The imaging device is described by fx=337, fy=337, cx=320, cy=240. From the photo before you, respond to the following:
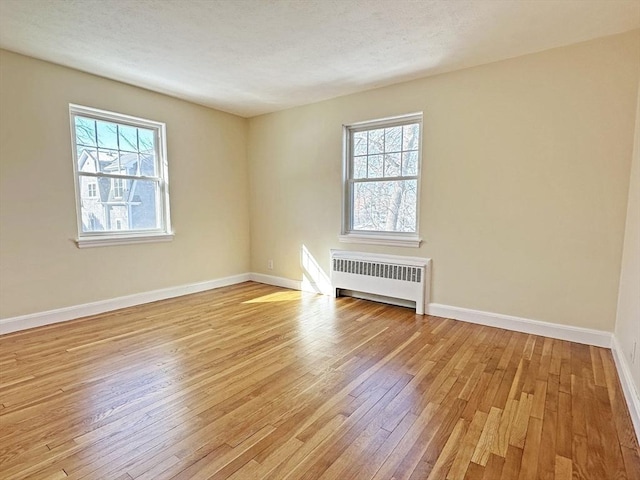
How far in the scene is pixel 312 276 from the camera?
4727mm

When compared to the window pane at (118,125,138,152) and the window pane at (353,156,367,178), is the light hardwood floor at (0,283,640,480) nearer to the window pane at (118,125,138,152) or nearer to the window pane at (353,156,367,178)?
the window pane at (353,156,367,178)

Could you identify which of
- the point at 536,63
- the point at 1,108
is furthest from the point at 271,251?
the point at 536,63

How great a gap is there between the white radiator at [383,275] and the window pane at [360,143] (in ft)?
4.18

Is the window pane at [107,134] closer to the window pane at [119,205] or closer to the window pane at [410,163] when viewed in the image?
the window pane at [119,205]

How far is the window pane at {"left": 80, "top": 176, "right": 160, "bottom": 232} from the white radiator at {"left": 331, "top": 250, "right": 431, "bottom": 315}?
7.83 feet

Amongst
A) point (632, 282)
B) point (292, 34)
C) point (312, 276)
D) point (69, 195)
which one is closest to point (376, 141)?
point (292, 34)

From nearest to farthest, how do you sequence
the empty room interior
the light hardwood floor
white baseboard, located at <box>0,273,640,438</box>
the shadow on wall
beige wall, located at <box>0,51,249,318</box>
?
the light hardwood floor → the empty room interior → white baseboard, located at <box>0,273,640,438</box> → beige wall, located at <box>0,51,249,318</box> → the shadow on wall

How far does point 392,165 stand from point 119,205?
3.23 m

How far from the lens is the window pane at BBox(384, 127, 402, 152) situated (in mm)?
3924

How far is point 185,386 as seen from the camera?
87.0 inches

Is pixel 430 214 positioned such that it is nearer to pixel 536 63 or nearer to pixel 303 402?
pixel 536 63

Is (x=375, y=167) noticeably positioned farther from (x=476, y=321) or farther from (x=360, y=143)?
(x=476, y=321)

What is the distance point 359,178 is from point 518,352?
2537mm

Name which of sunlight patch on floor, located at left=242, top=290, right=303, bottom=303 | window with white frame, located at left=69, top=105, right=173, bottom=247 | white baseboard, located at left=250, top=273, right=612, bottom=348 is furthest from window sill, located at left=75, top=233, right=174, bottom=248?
white baseboard, located at left=250, top=273, right=612, bottom=348
